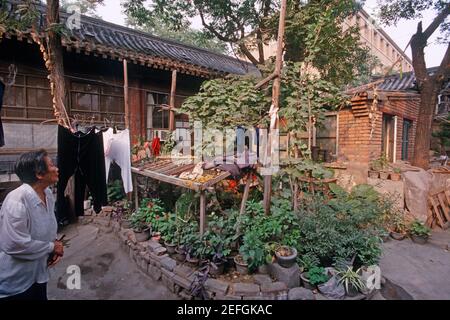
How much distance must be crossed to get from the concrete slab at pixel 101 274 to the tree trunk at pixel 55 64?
269cm

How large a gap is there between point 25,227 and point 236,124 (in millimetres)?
4155

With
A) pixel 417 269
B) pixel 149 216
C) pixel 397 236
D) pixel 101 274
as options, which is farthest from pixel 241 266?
pixel 397 236

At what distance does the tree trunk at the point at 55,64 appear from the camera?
18.0 ft

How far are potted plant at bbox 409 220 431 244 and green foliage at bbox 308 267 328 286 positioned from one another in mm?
3580

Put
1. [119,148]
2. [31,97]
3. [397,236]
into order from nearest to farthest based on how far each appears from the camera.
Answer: [119,148] → [397,236] → [31,97]

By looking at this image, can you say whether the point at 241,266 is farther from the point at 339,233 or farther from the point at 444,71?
the point at 444,71

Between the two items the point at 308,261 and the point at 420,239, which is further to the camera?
the point at 420,239

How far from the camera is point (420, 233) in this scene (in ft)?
19.2

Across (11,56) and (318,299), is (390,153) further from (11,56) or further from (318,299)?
(11,56)

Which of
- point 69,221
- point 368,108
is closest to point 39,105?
point 69,221

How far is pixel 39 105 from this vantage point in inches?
260

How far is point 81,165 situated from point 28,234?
283 centimetres

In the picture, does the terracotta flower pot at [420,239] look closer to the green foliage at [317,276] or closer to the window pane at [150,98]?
the green foliage at [317,276]

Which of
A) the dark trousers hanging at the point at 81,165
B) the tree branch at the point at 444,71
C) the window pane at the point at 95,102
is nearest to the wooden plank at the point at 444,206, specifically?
the tree branch at the point at 444,71
